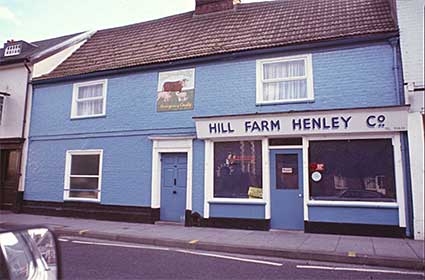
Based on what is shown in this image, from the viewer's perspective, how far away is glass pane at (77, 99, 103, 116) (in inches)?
499

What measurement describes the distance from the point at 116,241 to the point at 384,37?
881 centimetres

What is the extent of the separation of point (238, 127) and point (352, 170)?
11.0 feet

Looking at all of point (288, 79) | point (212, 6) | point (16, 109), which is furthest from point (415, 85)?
point (16, 109)

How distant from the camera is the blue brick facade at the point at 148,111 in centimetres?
928

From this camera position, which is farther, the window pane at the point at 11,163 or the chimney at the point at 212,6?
the window pane at the point at 11,163

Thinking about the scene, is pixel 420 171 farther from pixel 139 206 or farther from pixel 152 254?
pixel 139 206

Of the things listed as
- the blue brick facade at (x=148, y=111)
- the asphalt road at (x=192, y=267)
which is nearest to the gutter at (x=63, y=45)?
the blue brick facade at (x=148, y=111)

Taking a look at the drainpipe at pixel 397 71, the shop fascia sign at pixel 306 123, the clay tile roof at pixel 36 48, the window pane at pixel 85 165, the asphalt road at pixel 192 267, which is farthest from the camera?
the clay tile roof at pixel 36 48

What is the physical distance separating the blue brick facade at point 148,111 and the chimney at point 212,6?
12.7 feet

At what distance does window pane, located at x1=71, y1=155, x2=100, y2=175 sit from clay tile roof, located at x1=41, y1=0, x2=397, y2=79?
3.25 metres

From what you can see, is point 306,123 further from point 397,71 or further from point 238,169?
point 397,71

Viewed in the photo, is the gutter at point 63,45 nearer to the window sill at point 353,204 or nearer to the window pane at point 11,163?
the window pane at point 11,163

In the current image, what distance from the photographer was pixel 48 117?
44.4 ft

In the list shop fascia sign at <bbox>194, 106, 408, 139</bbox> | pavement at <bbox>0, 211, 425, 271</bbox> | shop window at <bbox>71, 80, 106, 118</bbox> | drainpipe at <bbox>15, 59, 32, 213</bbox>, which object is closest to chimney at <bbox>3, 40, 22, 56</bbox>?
drainpipe at <bbox>15, 59, 32, 213</bbox>
